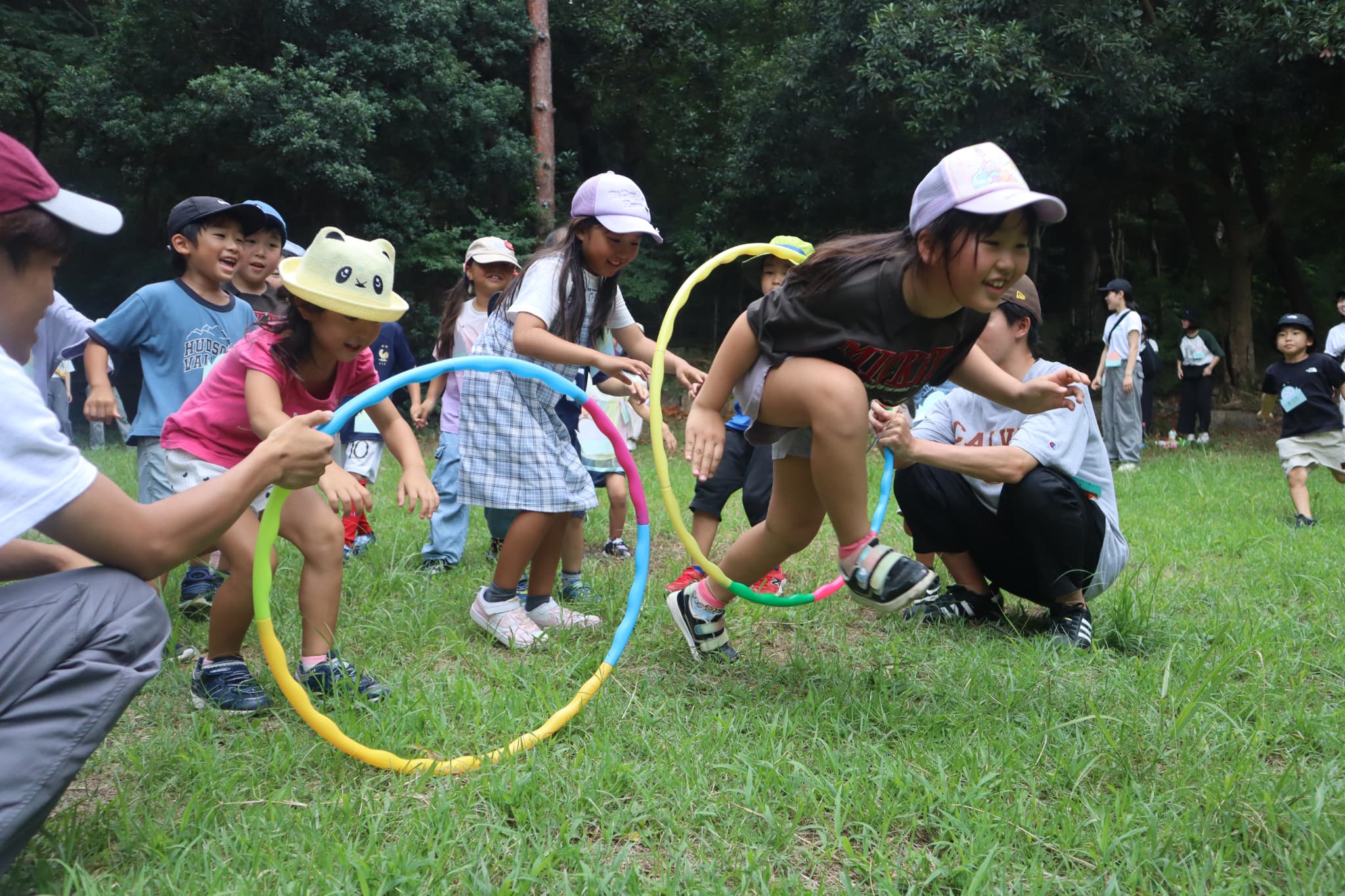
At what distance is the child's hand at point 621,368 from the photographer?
11.7ft

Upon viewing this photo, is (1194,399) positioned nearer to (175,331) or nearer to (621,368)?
(621,368)

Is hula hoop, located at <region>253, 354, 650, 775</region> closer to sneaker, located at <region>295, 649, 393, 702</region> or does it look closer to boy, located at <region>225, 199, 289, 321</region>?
sneaker, located at <region>295, 649, 393, 702</region>

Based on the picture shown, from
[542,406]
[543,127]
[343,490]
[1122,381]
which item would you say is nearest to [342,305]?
[343,490]

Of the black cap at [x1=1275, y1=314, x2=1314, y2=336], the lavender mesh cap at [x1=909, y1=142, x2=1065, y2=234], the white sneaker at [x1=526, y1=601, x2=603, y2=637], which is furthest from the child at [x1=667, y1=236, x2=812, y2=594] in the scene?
the black cap at [x1=1275, y1=314, x2=1314, y2=336]

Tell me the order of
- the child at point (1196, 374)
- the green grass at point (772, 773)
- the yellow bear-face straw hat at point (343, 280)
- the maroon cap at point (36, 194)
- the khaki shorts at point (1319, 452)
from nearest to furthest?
the maroon cap at point (36, 194) < the green grass at point (772, 773) < the yellow bear-face straw hat at point (343, 280) < the khaki shorts at point (1319, 452) < the child at point (1196, 374)

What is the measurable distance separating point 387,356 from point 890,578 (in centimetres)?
416

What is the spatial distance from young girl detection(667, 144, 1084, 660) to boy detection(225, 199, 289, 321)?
7.39 feet

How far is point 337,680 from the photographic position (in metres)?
3.01

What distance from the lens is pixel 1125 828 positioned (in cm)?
223

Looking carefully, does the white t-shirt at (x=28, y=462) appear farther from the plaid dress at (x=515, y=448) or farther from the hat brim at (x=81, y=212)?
the plaid dress at (x=515, y=448)

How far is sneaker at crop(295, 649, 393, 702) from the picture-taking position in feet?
9.87

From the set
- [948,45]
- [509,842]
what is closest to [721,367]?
[509,842]

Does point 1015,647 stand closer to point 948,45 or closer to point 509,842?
point 509,842

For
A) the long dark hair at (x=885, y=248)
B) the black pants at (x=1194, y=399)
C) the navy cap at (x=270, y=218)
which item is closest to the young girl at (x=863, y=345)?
the long dark hair at (x=885, y=248)
